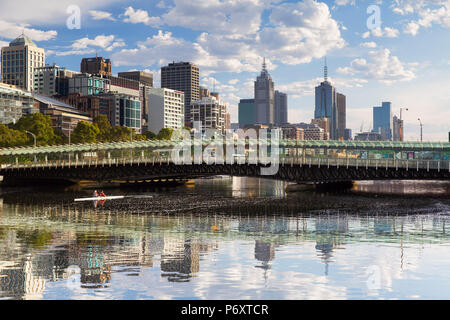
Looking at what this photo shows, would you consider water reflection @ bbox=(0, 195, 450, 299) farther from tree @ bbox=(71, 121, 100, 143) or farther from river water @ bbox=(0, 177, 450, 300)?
tree @ bbox=(71, 121, 100, 143)

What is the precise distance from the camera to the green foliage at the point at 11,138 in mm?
146000

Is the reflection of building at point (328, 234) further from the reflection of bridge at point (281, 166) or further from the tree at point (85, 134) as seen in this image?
the tree at point (85, 134)

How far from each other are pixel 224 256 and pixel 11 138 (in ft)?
418

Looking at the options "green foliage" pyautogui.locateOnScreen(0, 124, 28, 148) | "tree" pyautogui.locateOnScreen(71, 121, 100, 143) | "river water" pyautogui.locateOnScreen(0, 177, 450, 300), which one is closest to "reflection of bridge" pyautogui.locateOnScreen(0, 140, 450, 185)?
"green foliage" pyautogui.locateOnScreen(0, 124, 28, 148)

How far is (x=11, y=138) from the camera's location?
146375mm

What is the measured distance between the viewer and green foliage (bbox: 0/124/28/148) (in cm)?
14600

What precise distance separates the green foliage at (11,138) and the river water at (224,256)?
299 ft

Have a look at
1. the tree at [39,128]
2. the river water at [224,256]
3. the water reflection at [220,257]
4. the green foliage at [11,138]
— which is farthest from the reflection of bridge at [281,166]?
the water reflection at [220,257]

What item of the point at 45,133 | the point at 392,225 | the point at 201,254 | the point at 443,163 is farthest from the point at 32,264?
the point at 45,133

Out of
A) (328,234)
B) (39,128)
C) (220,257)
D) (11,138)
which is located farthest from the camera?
(39,128)

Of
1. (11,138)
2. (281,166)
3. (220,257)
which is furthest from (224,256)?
(11,138)

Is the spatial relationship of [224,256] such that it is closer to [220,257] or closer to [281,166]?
[220,257]

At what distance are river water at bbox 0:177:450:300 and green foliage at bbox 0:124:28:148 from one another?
9102 cm
